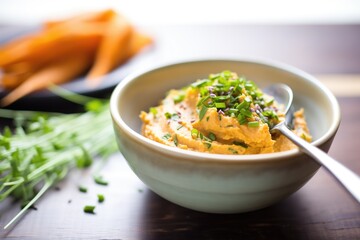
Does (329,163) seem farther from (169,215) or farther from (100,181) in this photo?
(100,181)

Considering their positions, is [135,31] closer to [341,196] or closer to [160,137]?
[160,137]

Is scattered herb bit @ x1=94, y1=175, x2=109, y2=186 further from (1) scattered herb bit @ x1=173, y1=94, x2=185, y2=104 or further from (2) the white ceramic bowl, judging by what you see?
(1) scattered herb bit @ x1=173, y1=94, x2=185, y2=104

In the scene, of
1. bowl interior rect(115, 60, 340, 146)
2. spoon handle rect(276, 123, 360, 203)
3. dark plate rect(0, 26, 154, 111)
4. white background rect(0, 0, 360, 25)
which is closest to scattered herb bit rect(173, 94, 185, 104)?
bowl interior rect(115, 60, 340, 146)

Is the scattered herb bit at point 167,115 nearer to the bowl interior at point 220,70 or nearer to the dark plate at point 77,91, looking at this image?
the bowl interior at point 220,70

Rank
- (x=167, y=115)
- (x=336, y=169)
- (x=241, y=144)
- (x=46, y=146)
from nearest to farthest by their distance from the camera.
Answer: (x=336, y=169) < (x=241, y=144) < (x=167, y=115) < (x=46, y=146)

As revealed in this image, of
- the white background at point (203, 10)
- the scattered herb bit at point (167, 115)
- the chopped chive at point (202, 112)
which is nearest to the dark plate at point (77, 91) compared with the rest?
the scattered herb bit at point (167, 115)

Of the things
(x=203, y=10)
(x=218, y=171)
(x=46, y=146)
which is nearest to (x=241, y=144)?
(x=218, y=171)
